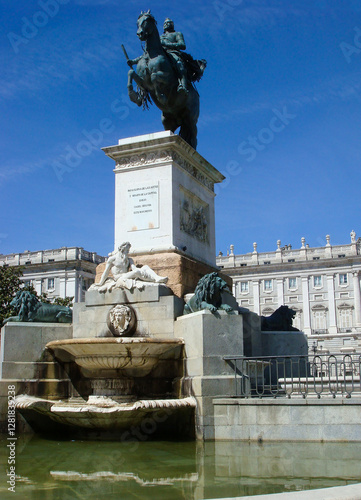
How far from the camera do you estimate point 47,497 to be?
6039mm

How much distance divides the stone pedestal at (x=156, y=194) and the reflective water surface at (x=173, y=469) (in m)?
4.63

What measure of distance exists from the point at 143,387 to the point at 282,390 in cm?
281

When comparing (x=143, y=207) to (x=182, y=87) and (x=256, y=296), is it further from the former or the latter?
(x=256, y=296)

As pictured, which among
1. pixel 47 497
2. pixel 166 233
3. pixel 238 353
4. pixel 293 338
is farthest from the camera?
pixel 293 338

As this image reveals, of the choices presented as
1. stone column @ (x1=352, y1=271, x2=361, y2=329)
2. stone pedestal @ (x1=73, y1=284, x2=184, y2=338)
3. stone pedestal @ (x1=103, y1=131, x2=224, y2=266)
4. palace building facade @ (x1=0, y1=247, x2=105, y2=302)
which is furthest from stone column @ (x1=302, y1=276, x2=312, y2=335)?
stone pedestal @ (x1=73, y1=284, x2=184, y2=338)

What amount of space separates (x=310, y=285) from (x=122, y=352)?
318 feet

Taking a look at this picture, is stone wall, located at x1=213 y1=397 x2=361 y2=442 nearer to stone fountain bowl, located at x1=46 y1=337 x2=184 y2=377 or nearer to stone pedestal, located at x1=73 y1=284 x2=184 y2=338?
stone fountain bowl, located at x1=46 y1=337 x2=184 y2=377

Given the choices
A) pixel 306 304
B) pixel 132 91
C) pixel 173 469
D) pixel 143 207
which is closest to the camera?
pixel 173 469

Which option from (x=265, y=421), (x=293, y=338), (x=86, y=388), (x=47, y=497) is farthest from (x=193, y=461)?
(x=293, y=338)

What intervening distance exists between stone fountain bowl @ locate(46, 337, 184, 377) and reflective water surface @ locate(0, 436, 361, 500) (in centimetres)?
150

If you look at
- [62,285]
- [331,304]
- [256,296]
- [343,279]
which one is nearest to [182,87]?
[62,285]

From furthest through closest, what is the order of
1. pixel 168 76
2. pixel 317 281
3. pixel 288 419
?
Answer: pixel 317 281
pixel 168 76
pixel 288 419

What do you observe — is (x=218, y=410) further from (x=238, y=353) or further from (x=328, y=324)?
(x=328, y=324)

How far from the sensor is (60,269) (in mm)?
87375
